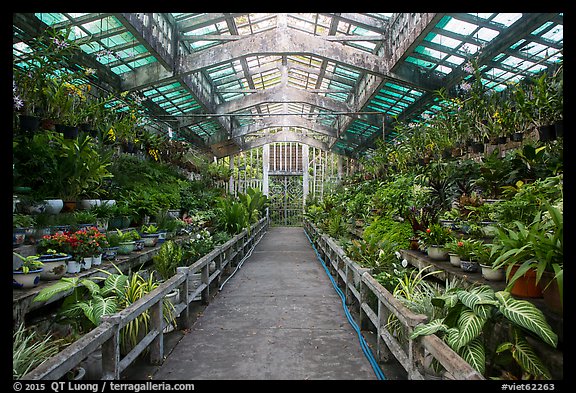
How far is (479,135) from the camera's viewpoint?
5621 mm

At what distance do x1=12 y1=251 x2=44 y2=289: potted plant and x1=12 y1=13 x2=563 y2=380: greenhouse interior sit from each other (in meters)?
0.02

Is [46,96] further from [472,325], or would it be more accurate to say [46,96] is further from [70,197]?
[472,325]

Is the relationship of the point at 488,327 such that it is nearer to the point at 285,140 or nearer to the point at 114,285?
the point at 114,285

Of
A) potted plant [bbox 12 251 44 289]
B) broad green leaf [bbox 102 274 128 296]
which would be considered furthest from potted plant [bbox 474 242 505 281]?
potted plant [bbox 12 251 44 289]

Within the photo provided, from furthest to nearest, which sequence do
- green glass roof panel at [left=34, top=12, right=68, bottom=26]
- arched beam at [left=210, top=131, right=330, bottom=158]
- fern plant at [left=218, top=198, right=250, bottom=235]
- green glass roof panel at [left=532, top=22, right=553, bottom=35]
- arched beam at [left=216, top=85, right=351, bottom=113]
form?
arched beam at [left=210, top=131, right=330, bottom=158] < arched beam at [left=216, top=85, right=351, bottom=113] < fern plant at [left=218, top=198, right=250, bottom=235] < green glass roof panel at [left=34, top=12, right=68, bottom=26] < green glass roof panel at [left=532, top=22, right=553, bottom=35]

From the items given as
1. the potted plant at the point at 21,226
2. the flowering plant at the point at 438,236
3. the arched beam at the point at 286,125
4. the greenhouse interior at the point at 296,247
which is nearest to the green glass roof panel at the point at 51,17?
the greenhouse interior at the point at 296,247

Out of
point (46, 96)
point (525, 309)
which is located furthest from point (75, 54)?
point (525, 309)

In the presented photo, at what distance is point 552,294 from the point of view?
2.04 m

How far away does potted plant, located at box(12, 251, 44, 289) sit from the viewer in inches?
108

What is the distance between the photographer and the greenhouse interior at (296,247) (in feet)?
7.25

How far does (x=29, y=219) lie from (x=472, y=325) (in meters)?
3.73

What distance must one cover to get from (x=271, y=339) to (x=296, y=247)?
288 inches

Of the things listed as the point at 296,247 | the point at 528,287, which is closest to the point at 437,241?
the point at 528,287

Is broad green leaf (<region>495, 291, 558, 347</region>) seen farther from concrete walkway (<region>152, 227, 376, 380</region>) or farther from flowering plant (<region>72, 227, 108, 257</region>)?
flowering plant (<region>72, 227, 108, 257</region>)
